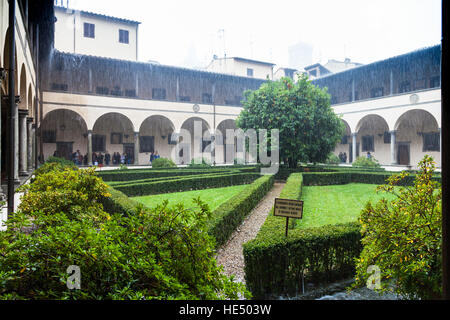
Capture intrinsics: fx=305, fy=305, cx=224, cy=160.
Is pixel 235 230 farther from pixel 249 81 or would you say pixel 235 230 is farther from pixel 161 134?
pixel 249 81

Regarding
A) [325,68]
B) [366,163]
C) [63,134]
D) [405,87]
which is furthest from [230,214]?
[325,68]

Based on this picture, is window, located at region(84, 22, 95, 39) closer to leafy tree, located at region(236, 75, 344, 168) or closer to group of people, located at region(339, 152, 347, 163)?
leafy tree, located at region(236, 75, 344, 168)

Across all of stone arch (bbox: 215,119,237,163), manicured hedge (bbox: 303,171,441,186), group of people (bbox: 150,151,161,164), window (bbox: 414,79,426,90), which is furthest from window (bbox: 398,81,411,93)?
group of people (bbox: 150,151,161,164)

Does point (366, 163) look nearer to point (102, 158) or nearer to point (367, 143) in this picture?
point (367, 143)

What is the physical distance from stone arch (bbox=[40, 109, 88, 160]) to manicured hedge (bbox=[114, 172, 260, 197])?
1439 centimetres

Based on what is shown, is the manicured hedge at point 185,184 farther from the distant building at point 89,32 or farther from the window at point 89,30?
the window at point 89,30

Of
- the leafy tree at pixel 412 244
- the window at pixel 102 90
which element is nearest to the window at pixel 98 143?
the window at pixel 102 90

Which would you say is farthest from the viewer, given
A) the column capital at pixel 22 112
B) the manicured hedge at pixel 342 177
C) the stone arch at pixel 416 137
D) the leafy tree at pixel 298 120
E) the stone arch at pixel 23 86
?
the stone arch at pixel 416 137

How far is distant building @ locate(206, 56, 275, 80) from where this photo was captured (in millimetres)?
32906

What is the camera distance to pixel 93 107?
20.4 metres

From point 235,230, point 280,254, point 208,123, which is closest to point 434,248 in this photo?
point 280,254

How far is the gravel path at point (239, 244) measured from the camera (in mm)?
4383

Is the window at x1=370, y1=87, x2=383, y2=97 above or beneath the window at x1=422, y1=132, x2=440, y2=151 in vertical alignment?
above

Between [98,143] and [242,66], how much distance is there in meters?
17.5
